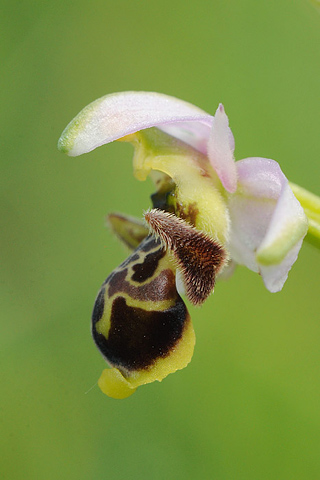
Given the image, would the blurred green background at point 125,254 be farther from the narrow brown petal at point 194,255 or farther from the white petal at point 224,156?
the white petal at point 224,156

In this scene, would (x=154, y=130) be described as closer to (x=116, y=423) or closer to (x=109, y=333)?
(x=109, y=333)

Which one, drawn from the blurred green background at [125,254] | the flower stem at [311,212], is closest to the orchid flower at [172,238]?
the flower stem at [311,212]

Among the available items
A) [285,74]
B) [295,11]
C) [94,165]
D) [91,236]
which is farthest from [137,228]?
[295,11]

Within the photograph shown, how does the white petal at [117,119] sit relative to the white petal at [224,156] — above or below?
above

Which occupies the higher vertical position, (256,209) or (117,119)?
(117,119)

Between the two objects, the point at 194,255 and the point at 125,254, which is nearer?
the point at 194,255

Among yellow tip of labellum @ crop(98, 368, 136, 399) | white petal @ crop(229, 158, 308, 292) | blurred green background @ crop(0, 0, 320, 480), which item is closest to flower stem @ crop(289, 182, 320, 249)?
white petal @ crop(229, 158, 308, 292)

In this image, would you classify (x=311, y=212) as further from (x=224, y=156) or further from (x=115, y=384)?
(x=115, y=384)

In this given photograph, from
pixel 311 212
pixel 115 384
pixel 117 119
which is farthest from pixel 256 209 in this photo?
pixel 115 384
